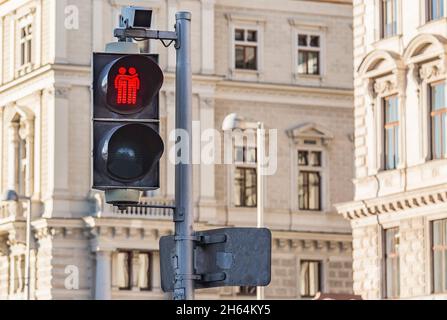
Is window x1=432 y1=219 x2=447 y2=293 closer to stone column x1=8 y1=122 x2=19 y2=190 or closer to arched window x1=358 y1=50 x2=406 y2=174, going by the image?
arched window x1=358 y1=50 x2=406 y2=174

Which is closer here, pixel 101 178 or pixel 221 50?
pixel 101 178

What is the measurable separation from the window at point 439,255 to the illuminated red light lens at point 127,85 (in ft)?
103

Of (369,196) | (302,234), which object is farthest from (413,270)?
(302,234)

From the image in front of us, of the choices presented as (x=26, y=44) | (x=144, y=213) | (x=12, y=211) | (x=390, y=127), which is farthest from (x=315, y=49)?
(x=390, y=127)

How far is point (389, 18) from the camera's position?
144ft

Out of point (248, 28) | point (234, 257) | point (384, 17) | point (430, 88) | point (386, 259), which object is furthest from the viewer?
point (248, 28)

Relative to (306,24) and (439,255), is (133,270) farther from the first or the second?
(439,255)

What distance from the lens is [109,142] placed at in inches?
407

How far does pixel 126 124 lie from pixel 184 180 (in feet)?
2.70

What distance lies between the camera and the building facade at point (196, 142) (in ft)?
190

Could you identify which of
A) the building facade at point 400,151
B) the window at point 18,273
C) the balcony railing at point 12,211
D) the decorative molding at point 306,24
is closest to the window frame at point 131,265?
the balcony railing at point 12,211
